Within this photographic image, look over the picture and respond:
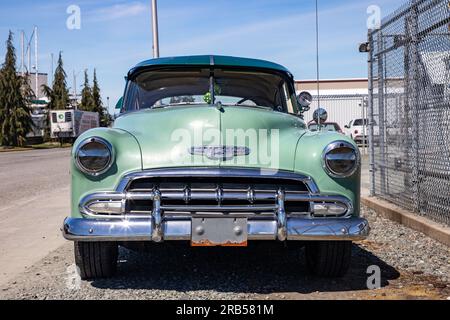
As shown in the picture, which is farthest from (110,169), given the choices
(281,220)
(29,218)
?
(29,218)

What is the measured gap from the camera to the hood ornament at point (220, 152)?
385 centimetres

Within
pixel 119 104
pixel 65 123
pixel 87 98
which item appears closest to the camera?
pixel 119 104

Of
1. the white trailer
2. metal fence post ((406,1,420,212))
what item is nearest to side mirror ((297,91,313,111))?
metal fence post ((406,1,420,212))

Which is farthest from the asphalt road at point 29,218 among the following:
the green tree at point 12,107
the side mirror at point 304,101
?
the green tree at point 12,107

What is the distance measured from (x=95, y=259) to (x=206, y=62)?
2111 millimetres

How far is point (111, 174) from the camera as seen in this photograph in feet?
12.4

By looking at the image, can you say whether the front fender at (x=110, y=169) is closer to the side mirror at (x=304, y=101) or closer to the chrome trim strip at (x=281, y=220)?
the chrome trim strip at (x=281, y=220)

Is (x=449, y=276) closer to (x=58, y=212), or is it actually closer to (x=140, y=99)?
(x=140, y=99)

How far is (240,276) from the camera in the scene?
428cm

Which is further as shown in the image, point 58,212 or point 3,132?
point 3,132

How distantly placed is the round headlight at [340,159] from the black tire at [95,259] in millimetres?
1620

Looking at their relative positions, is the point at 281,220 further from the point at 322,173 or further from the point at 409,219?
the point at 409,219

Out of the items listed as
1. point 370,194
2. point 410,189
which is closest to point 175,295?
point 410,189
